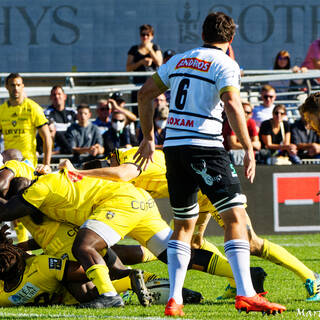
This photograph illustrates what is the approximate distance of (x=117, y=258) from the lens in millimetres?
6125

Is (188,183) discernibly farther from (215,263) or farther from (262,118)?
(262,118)

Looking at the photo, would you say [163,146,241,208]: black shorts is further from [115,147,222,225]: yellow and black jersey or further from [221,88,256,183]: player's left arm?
[115,147,222,225]: yellow and black jersey

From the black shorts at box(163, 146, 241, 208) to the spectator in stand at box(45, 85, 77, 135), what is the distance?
7.29 metres

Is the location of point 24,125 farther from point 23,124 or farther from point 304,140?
point 304,140

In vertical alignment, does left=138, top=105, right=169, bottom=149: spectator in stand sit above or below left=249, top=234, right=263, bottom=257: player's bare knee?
above

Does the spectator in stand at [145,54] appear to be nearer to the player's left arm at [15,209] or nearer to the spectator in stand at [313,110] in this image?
the player's left arm at [15,209]

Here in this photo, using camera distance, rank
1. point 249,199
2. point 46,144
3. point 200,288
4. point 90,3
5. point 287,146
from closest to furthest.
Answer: point 200,288, point 46,144, point 249,199, point 287,146, point 90,3

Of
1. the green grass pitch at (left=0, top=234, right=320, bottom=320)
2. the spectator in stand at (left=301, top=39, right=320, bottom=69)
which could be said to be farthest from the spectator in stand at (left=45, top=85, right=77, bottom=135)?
the green grass pitch at (left=0, top=234, right=320, bottom=320)

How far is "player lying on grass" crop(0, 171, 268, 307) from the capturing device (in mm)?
5691

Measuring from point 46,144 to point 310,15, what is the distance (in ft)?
41.8

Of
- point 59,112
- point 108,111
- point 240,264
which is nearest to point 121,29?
point 108,111

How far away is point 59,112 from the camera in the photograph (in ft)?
42.5

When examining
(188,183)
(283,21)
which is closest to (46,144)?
(188,183)

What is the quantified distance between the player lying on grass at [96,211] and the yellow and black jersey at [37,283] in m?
0.30
